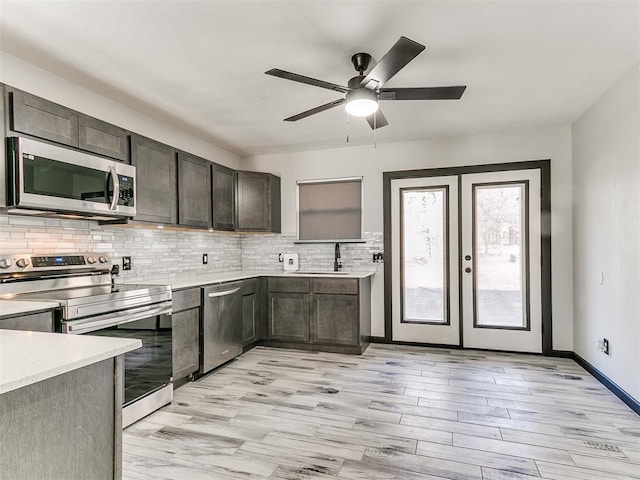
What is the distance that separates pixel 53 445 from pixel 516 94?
3618mm

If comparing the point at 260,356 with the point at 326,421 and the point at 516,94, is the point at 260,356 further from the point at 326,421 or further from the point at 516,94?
the point at 516,94

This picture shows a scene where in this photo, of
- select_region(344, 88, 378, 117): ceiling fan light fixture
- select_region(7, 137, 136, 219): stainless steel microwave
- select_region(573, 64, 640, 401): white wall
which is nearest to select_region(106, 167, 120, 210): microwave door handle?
select_region(7, 137, 136, 219): stainless steel microwave

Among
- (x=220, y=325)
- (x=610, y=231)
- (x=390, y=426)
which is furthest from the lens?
(x=220, y=325)

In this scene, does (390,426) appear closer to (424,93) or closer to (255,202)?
(424,93)

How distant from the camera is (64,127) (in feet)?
8.43

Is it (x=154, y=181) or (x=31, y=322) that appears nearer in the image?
(x=31, y=322)

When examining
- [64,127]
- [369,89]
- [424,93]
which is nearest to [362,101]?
[369,89]

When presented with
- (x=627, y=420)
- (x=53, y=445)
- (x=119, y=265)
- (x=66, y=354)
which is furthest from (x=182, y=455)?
(x=627, y=420)

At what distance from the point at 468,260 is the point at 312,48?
2912 millimetres

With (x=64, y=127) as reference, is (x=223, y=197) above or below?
below

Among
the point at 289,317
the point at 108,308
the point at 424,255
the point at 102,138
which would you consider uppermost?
the point at 102,138

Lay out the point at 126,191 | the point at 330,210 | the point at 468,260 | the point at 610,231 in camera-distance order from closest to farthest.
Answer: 1. the point at 126,191
2. the point at 610,231
3. the point at 468,260
4. the point at 330,210

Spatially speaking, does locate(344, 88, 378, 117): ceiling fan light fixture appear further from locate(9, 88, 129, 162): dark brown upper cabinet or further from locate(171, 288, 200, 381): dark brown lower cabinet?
locate(171, 288, 200, 381): dark brown lower cabinet

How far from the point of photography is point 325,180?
4.91 meters
